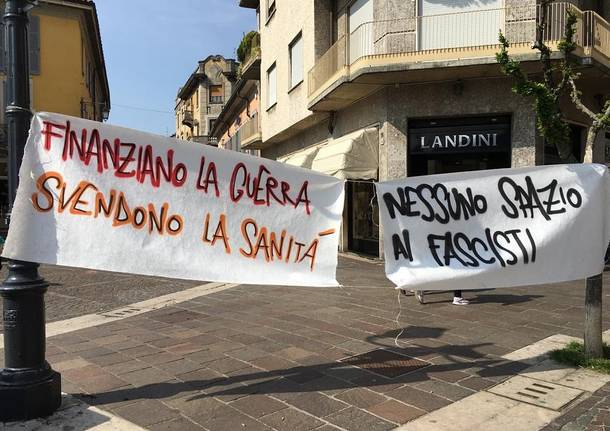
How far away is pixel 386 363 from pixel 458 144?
339 inches

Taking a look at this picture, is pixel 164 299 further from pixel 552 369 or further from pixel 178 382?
pixel 552 369

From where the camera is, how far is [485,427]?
11.6ft

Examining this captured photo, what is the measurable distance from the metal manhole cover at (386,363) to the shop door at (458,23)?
8710 mm

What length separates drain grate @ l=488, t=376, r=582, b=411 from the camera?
394 cm

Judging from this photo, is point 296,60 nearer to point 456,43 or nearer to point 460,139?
point 456,43

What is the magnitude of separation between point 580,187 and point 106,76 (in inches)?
1805

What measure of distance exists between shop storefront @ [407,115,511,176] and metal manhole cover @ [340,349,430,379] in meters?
8.20

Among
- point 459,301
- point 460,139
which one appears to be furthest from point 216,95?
point 459,301

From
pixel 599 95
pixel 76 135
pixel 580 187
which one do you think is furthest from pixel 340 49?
pixel 76 135

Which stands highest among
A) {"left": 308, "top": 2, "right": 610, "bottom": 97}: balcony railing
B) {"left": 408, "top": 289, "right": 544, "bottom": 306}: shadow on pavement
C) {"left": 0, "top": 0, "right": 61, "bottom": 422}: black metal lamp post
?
{"left": 308, "top": 2, "right": 610, "bottom": 97}: balcony railing

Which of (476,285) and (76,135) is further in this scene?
(476,285)

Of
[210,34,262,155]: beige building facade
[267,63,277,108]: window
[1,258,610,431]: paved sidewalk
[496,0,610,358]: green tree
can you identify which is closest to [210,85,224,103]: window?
[210,34,262,155]: beige building facade

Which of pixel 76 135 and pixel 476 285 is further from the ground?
pixel 76 135

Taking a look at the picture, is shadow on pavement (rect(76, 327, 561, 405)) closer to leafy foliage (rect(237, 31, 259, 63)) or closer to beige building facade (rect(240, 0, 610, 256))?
beige building facade (rect(240, 0, 610, 256))
